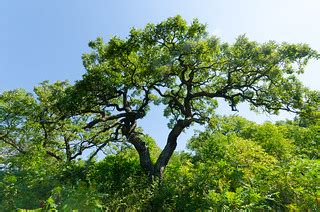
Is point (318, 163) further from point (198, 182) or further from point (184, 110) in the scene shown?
point (184, 110)

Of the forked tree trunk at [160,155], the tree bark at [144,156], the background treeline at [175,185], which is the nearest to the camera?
the background treeline at [175,185]

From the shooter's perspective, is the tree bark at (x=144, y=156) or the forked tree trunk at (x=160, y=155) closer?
the forked tree trunk at (x=160, y=155)

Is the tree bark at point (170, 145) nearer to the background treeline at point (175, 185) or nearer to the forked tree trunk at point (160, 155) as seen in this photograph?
the forked tree trunk at point (160, 155)

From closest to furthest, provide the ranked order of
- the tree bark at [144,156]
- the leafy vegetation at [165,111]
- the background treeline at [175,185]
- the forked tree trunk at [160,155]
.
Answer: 1. the background treeline at [175,185]
2. the leafy vegetation at [165,111]
3. the forked tree trunk at [160,155]
4. the tree bark at [144,156]

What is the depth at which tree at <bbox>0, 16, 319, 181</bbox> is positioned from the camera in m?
12.1

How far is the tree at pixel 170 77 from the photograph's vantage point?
12.1 metres

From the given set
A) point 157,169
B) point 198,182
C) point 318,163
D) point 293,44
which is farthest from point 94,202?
point 293,44

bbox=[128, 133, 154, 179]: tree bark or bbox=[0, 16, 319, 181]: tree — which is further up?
bbox=[0, 16, 319, 181]: tree

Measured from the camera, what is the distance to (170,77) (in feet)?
47.0

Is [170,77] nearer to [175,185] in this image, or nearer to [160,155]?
[160,155]

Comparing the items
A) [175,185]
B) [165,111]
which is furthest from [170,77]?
[175,185]

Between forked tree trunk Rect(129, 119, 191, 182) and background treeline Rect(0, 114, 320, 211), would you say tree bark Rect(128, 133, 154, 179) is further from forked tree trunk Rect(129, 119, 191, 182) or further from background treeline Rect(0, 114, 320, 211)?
background treeline Rect(0, 114, 320, 211)

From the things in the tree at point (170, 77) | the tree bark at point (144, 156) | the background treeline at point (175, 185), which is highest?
the tree at point (170, 77)

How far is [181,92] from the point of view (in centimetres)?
1506
